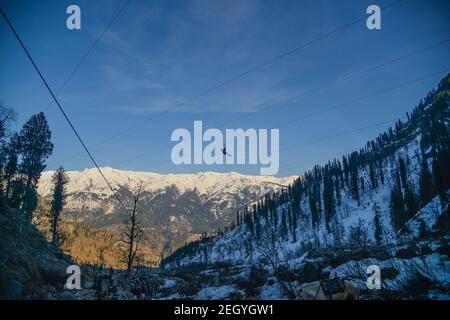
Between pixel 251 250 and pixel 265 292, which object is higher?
pixel 265 292

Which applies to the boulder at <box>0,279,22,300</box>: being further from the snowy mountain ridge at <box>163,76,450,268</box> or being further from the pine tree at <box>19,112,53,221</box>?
the snowy mountain ridge at <box>163,76,450,268</box>

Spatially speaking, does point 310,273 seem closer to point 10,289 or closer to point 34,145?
point 10,289

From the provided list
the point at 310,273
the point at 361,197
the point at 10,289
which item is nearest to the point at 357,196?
the point at 361,197

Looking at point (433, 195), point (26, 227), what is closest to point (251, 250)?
point (433, 195)

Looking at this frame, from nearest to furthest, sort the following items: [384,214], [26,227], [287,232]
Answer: [26,227]
[384,214]
[287,232]

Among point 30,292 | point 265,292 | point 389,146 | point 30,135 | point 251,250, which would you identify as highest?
point 389,146

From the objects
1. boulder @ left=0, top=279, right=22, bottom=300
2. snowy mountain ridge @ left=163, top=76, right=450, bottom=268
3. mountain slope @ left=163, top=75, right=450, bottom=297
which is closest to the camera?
boulder @ left=0, top=279, right=22, bottom=300

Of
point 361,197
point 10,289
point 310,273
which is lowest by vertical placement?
point 310,273

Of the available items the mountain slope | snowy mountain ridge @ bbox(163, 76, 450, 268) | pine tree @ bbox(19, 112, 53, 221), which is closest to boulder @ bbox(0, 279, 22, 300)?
pine tree @ bbox(19, 112, 53, 221)

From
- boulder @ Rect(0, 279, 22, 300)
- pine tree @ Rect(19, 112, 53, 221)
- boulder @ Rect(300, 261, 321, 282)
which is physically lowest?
boulder @ Rect(300, 261, 321, 282)

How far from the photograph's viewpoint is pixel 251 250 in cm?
17262

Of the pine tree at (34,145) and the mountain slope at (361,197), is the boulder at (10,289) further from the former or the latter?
the mountain slope at (361,197)
